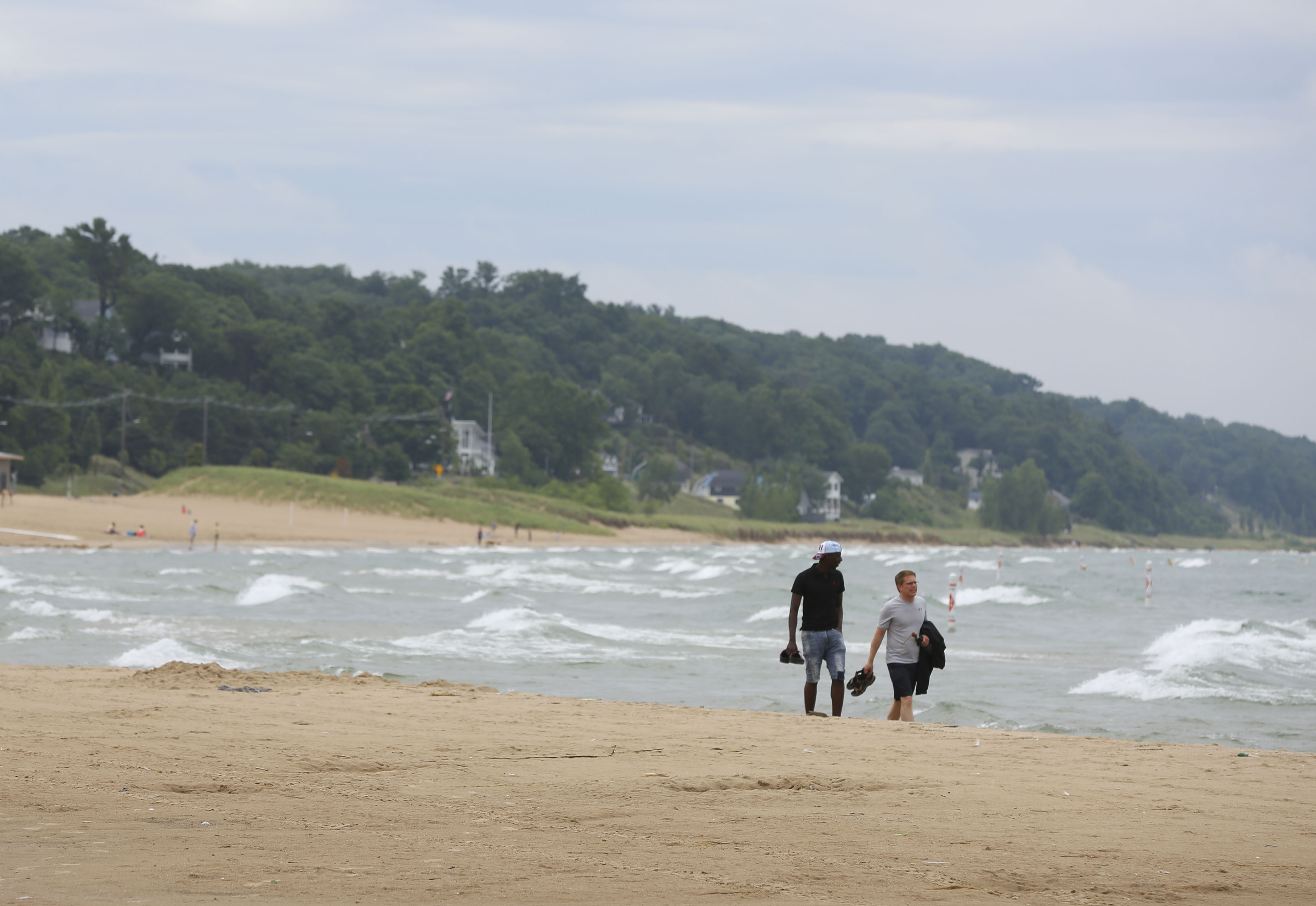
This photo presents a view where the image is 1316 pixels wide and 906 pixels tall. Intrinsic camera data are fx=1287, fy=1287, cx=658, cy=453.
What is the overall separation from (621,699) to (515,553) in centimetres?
4971

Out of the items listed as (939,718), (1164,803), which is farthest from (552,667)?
(1164,803)

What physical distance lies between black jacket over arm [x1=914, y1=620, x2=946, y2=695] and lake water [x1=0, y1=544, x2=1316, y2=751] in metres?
2.51

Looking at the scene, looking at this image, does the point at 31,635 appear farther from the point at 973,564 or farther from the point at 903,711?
the point at 973,564

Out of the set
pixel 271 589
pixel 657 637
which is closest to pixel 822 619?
pixel 657 637

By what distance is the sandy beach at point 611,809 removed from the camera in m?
5.58

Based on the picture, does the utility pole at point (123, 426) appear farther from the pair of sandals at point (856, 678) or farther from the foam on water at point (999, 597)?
the pair of sandals at point (856, 678)

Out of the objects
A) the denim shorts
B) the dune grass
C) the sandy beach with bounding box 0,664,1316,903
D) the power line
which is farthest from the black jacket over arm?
the power line

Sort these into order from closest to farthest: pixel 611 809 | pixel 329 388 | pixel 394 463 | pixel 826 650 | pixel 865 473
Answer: pixel 611 809 < pixel 826 650 < pixel 394 463 < pixel 329 388 < pixel 865 473

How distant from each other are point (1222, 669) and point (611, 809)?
47.1 ft

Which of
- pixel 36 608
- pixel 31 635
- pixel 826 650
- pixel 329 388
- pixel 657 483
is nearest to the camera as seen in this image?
pixel 826 650

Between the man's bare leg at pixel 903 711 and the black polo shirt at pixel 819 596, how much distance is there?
936mm

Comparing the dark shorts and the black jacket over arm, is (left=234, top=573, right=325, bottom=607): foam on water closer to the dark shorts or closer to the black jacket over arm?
the dark shorts

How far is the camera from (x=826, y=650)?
11.7 meters

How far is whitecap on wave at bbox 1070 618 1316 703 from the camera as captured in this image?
1659cm
